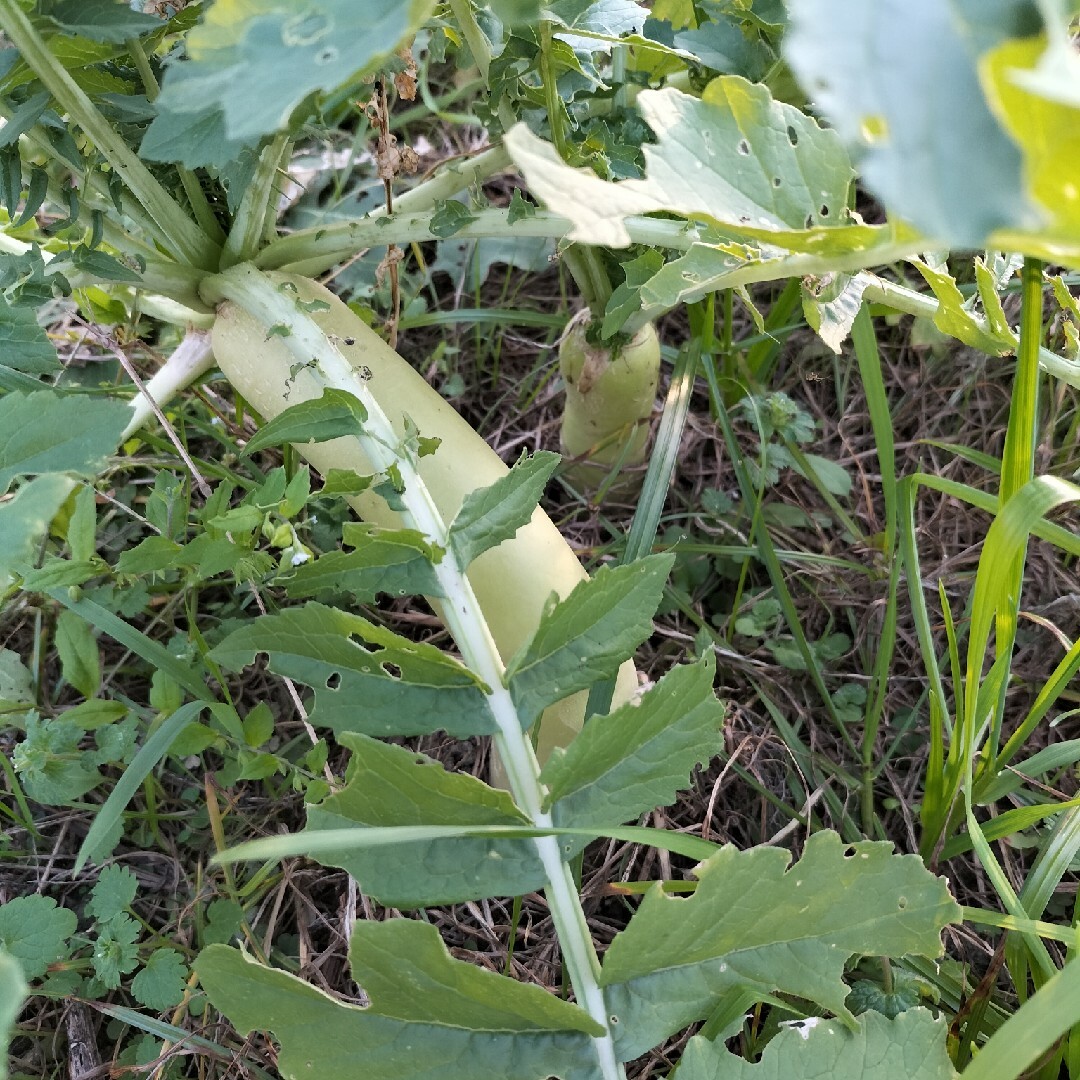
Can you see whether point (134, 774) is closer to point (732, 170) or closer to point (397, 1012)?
point (397, 1012)

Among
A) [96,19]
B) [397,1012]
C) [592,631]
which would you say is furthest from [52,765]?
[96,19]

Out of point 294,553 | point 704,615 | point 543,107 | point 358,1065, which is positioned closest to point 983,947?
point 704,615

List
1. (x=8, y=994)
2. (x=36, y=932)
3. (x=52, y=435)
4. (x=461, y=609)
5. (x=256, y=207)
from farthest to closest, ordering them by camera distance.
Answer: (x=256, y=207) → (x=36, y=932) → (x=461, y=609) → (x=52, y=435) → (x=8, y=994)

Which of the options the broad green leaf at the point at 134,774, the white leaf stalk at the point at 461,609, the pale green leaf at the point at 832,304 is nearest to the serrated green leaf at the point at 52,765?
the broad green leaf at the point at 134,774

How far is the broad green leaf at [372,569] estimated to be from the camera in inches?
39.1

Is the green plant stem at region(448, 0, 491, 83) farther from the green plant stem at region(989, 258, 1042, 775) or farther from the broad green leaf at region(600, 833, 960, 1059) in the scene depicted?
the broad green leaf at region(600, 833, 960, 1059)

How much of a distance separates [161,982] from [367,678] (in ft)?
1.74

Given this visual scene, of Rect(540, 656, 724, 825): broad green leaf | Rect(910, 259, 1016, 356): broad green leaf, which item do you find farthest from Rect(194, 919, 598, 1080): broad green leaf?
Rect(910, 259, 1016, 356): broad green leaf

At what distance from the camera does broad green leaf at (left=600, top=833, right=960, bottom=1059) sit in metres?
0.82

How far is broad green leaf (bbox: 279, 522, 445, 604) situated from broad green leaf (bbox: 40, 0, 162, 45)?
543mm

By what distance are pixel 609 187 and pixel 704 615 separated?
1016 mm

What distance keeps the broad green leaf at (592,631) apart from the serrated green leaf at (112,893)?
0.64m

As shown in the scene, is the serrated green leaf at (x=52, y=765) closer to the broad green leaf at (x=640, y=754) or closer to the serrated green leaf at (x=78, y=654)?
the serrated green leaf at (x=78, y=654)

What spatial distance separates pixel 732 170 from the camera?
83cm
